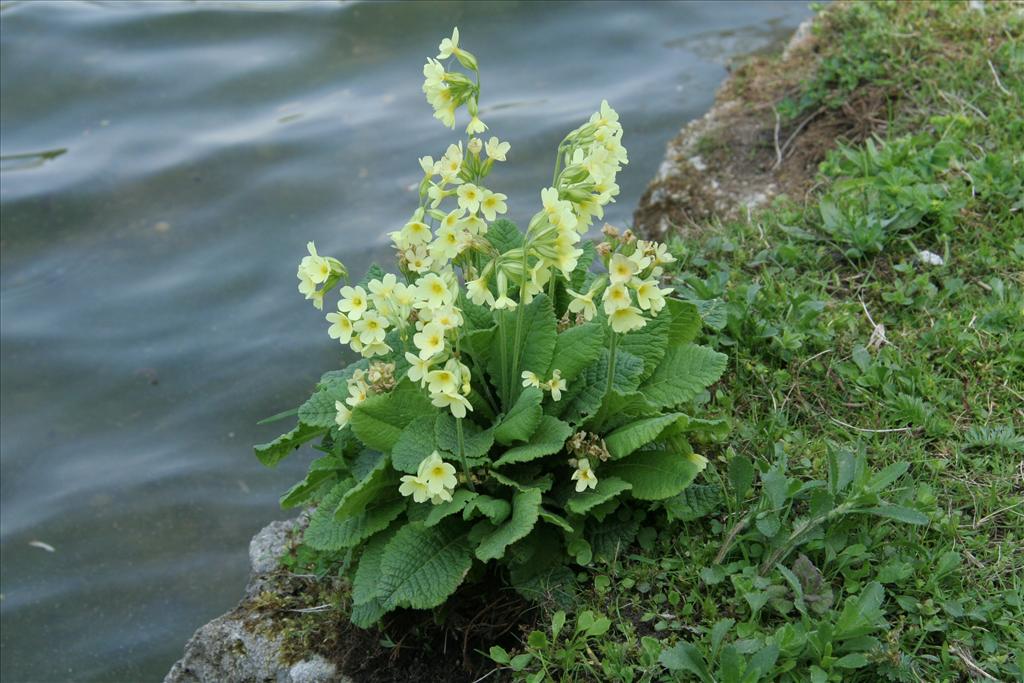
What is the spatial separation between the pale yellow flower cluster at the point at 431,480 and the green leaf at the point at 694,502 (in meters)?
0.68

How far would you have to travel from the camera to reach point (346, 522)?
8.80ft

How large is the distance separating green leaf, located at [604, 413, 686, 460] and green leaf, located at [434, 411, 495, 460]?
320 millimetres

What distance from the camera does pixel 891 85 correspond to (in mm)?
4484

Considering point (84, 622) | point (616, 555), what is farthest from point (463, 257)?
point (84, 622)

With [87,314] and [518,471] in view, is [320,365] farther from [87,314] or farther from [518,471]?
[518,471]

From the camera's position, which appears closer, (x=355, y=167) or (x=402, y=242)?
(x=402, y=242)

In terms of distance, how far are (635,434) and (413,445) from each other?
57cm

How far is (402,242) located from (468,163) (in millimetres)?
281

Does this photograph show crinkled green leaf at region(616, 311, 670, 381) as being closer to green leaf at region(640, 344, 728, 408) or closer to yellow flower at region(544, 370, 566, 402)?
green leaf at region(640, 344, 728, 408)

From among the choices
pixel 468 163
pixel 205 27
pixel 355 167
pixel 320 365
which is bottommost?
pixel 320 365

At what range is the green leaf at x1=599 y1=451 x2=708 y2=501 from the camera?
2.55m

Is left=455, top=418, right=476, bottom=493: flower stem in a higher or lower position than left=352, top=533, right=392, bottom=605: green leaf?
higher

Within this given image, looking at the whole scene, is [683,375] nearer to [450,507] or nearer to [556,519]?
[556,519]

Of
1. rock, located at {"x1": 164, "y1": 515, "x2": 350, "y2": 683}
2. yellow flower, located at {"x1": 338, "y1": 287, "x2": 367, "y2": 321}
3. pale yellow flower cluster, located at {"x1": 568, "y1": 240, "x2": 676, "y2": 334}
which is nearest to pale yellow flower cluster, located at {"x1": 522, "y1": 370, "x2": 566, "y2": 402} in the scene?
pale yellow flower cluster, located at {"x1": 568, "y1": 240, "x2": 676, "y2": 334}
